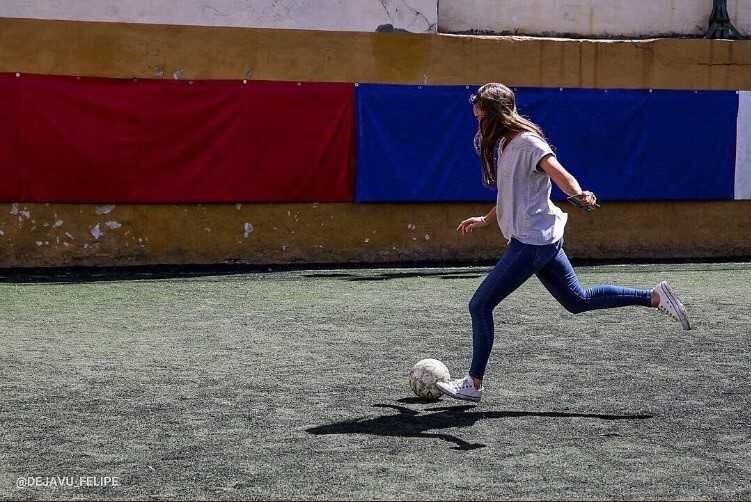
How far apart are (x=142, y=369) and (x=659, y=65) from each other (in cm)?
1151

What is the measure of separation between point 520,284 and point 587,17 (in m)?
11.6

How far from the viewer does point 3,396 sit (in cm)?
783

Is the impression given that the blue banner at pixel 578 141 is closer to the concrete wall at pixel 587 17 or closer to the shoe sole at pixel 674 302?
the concrete wall at pixel 587 17

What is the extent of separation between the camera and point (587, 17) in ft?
59.9

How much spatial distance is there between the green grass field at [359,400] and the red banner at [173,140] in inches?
115

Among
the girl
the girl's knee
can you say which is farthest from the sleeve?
the girl's knee

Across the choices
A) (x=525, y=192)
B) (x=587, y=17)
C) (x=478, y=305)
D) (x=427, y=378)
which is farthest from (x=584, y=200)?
(x=587, y=17)

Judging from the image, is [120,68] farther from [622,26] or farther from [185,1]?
[622,26]

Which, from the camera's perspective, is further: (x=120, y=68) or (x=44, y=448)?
(x=120, y=68)

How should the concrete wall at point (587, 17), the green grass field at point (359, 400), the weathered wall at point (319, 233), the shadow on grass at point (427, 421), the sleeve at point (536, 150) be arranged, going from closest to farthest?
the green grass field at point (359, 400) → the shadow on grass at point (427, 421) → the sleeve at point (536, 150) → the weathered wall at point (319, 233) → the concrete wall at point (587, 17)

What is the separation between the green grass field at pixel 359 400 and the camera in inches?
231

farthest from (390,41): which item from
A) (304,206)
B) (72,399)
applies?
(72,399)

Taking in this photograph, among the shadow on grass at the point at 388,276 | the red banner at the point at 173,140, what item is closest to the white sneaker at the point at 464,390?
the shadow on grass at the point at 388,276

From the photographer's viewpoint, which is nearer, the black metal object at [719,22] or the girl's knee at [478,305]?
the girl's knee at [478,305]
